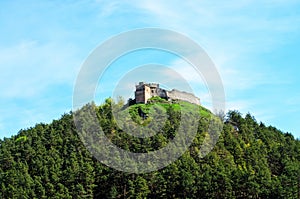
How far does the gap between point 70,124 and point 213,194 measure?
26.5 m

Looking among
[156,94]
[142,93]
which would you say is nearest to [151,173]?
[142,93]

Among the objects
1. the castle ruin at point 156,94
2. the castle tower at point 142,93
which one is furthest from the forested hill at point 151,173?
the castle ruin at point 156,94

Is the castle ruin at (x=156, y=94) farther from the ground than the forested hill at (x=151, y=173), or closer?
farther from the ground

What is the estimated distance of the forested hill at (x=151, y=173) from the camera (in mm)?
50156

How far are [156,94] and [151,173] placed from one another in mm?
36044

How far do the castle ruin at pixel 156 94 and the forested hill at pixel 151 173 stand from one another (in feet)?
36.0

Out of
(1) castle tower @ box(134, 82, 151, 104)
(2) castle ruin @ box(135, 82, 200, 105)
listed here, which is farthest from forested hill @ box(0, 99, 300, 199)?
(2) castle ruin @ box(135, 82, 200, 105)

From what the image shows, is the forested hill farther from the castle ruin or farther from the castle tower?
the castle ruin

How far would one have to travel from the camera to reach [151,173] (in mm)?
53500

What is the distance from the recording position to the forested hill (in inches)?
1975

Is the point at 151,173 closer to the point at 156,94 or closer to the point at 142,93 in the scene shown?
the point at 142,93

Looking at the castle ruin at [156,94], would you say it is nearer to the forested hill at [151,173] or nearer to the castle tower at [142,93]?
the castle tower at [142,93]

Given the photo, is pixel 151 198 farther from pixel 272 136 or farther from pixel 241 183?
pixel 272 136

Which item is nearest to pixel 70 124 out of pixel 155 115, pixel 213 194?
pixel 155 115
